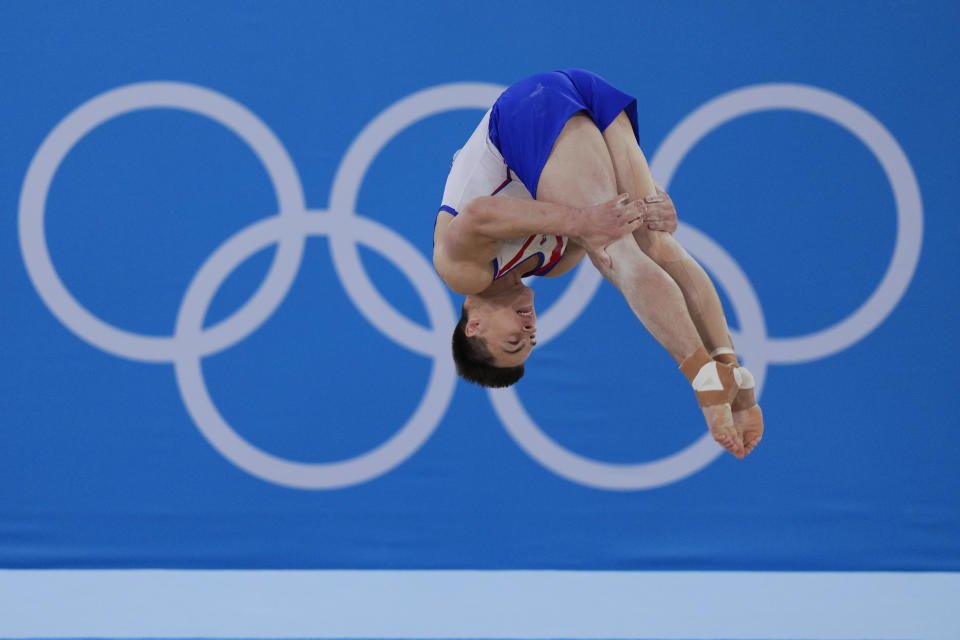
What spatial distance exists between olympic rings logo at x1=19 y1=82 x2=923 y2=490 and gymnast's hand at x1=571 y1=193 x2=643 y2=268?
248 cm

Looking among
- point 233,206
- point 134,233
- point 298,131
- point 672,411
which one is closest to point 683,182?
point 672,411

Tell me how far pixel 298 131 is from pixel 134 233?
1152mm

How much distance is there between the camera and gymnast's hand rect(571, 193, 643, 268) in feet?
10.4

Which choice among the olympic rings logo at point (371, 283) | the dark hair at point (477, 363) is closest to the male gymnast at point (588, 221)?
the dark hair at point (477, 363)

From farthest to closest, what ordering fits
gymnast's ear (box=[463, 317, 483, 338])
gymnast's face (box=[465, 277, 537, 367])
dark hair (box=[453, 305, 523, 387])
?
dark hair (box=[453, 305, 523, 387])
gymnast's ear (box=[463, 317, 483, 338])
gymnast's face (box=[465, 277, 537, 367])

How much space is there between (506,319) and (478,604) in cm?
209

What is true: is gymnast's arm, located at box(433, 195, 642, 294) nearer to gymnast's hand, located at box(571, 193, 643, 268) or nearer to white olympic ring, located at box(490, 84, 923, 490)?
gymnast's hand, located at box(571, 193, 643, 268)

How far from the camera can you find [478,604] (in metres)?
5.35

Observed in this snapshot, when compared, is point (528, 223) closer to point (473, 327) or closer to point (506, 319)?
point (506, 319)

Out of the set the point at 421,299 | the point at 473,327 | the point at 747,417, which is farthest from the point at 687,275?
the point at 421,299

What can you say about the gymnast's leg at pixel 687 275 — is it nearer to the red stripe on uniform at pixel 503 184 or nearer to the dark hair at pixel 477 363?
the red stripe on uniform at pixel 503 184

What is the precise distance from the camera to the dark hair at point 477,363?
4176 mm

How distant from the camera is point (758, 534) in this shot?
588 centimetres

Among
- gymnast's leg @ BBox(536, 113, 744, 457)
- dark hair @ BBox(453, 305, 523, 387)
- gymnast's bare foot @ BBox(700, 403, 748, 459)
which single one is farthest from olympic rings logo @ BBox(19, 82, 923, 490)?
gymnast's bare foot @ BBox(700, 403, 748, 459)
